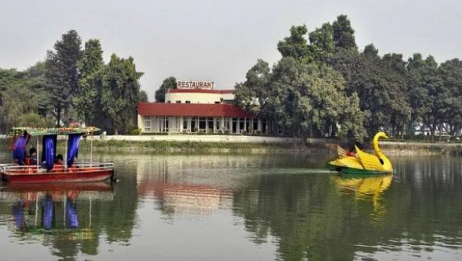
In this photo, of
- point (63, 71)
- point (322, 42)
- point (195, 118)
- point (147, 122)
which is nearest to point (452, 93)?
point (322, 42)

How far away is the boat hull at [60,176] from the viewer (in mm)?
38656

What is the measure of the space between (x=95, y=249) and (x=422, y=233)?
1280 centimetres

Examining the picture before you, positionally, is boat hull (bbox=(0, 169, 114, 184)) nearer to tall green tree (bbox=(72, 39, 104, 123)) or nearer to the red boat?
the red boat

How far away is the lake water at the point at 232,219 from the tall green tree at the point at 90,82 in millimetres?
43063

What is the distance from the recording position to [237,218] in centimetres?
2941

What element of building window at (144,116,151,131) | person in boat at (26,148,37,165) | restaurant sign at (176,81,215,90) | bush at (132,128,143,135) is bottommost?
person in boat at (26,148,37,165)

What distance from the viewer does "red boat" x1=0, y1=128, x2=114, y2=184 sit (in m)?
38.9

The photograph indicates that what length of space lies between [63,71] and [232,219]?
8075 centimetres

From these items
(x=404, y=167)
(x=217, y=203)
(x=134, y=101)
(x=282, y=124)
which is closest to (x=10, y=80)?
(x=134, y=101)

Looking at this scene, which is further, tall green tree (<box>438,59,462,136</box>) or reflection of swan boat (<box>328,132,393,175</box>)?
tall green tree (<box>438,59,462,136</box>)

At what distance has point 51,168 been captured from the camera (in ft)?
130

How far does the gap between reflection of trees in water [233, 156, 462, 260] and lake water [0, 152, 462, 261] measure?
0.15 feet

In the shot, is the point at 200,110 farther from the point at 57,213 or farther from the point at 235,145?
the point at 57,213

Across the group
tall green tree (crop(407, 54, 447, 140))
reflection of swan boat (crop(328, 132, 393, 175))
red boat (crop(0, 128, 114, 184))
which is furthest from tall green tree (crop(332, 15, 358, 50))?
red boat (crop(0, 128, 114, 184))
